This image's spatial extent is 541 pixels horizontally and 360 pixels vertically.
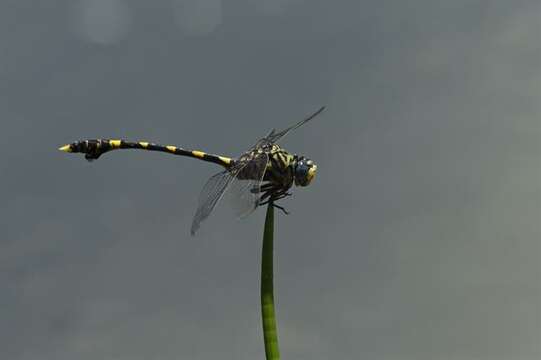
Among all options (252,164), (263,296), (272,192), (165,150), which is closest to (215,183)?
(252,164)

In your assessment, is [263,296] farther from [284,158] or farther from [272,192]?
[284,158]

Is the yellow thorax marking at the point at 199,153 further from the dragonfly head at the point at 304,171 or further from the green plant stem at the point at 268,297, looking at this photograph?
the green plant stem at the point at 268,297

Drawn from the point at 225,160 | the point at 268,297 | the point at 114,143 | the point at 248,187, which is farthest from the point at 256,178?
the point at 114,143

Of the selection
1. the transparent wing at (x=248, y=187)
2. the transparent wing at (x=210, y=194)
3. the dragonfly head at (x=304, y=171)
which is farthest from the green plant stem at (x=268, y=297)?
the dragonfly head at (x=304, y=171)

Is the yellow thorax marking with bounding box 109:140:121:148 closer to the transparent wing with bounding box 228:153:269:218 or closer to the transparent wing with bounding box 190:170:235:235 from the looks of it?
the transparent wing with bounding box 190:170:235:235

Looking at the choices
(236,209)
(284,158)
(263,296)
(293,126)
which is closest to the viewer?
(263,296)

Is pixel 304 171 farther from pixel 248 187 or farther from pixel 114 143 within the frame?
pixel 114 143
